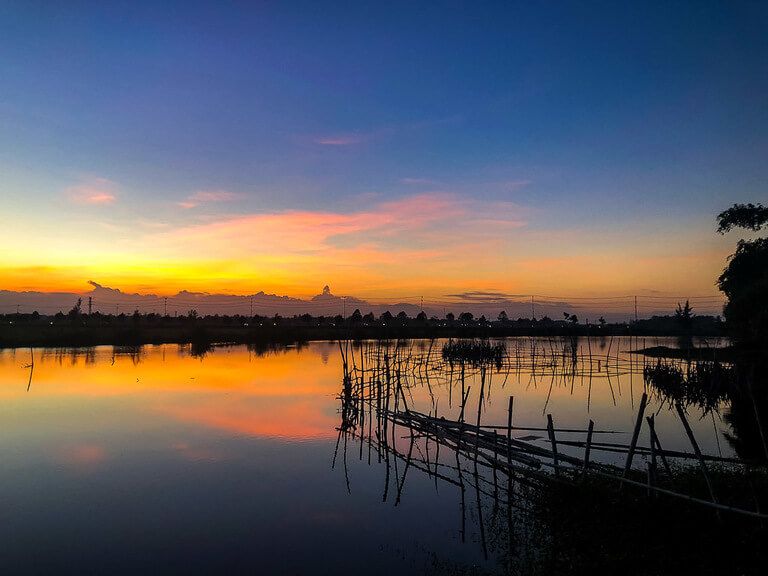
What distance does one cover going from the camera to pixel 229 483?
872 centimetres

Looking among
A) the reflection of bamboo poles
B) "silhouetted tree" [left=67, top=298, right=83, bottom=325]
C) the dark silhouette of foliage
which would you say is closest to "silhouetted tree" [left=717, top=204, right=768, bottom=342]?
the dark silhouette of foliage

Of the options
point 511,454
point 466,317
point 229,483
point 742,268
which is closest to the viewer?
point 511,454

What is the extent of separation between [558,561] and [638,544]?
804 mm

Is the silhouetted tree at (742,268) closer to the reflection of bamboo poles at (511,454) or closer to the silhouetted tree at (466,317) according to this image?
the reflection of bamboo poles at (511,454)

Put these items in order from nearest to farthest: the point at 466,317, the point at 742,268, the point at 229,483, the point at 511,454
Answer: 1. the point at 511,454
2. the point at 229,483
3. the point at 742,268
4. the point at 466,317

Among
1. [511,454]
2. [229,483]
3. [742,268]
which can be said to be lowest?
[229,483]

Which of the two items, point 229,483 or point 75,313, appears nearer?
point 229,483

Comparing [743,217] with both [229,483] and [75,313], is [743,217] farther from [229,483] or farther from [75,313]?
[75,313]

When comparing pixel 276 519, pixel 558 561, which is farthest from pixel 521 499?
pixel 276 519

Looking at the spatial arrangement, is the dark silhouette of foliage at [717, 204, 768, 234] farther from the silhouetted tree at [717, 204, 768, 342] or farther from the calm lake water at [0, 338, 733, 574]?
the calm lake water at [0, 338, 733, 574]

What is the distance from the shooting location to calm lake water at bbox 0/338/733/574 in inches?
242

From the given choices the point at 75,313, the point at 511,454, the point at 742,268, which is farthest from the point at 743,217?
the point at 75,313

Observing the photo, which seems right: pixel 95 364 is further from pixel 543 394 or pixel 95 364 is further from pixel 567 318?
pixel 567 318

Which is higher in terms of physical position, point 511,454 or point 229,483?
point 511,454
